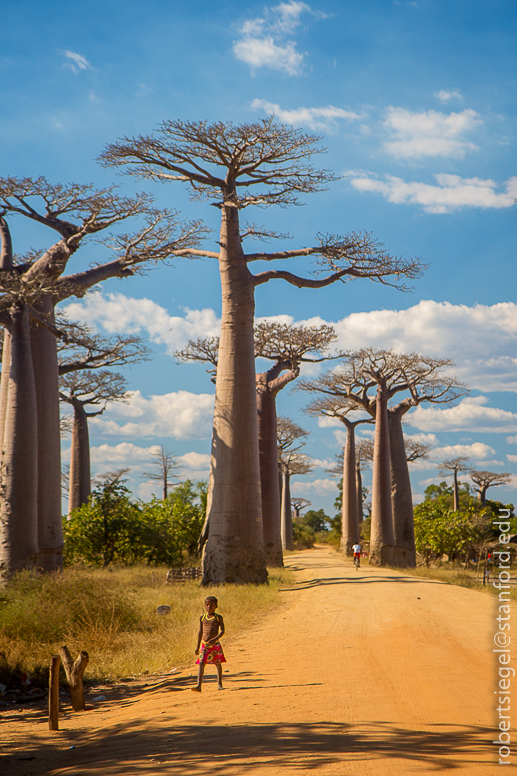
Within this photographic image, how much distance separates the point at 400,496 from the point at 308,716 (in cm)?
1964

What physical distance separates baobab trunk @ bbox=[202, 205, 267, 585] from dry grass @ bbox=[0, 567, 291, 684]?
235 cm

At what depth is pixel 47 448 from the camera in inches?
538

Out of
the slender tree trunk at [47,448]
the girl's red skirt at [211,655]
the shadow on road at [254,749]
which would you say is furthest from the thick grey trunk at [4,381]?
the shadow on road at [254,749]

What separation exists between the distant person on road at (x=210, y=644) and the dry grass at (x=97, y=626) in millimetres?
1752

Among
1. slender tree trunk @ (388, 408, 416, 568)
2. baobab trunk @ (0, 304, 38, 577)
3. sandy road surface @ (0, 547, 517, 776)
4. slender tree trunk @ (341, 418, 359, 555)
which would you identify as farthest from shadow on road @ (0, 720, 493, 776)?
slender tree trunk @ (341, 418, 359, 555)

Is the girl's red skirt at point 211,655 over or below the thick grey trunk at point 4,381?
below

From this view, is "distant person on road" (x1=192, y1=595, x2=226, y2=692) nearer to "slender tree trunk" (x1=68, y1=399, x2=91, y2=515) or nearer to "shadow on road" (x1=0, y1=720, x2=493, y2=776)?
"shadow on road" (x1=0, y1=720, x2=493, y2=776)

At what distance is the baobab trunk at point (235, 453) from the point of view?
1266 centimetres

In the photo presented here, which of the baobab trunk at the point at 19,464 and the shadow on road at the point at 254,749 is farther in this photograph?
the baobab trunk at the point at 19,464

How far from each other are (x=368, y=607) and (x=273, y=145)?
10.2m

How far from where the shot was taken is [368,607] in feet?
32.4

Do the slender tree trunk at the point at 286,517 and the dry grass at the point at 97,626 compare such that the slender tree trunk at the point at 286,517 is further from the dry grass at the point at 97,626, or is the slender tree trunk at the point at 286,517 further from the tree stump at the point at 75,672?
the tree stump at the point at 75,672

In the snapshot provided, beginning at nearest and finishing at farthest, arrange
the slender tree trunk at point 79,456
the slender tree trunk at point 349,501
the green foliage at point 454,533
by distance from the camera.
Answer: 1. the green foliage at point 454,533
2. the slender tree trunk at point 79,456
3. the slender tree trunk at point 349,501

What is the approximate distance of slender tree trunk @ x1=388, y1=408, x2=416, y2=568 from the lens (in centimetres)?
2288
